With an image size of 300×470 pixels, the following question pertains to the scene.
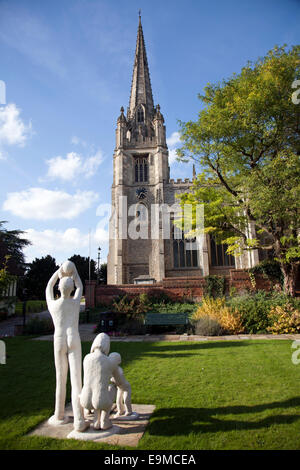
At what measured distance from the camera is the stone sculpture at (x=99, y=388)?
11.1 ft

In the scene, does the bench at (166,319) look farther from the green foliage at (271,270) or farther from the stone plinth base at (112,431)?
the green foliage at (271,270)

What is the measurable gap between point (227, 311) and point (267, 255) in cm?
1574

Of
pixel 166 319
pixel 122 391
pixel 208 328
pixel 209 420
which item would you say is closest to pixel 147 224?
pixel 166 319

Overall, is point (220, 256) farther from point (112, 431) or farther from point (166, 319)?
point (112, 431)

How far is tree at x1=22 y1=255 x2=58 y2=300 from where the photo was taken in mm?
36719

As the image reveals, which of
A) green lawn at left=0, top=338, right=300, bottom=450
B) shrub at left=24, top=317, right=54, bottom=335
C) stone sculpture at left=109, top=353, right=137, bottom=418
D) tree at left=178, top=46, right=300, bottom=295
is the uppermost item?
tree at left=178, top=46, right=300, bottom=295

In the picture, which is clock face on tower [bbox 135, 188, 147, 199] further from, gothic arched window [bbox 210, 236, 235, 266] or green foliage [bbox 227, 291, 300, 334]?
green foliage [bbox 227, 291, 300, 334]

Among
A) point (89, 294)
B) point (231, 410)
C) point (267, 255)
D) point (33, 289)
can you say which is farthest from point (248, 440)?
point (33, 289)

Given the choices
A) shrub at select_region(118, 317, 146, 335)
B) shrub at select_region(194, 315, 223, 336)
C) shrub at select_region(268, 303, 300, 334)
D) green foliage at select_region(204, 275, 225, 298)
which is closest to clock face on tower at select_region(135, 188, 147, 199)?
green foliage at select_region(204, 275, 225, 298)

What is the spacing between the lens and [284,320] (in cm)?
1016

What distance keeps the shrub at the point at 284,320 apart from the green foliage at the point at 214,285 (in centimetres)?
697

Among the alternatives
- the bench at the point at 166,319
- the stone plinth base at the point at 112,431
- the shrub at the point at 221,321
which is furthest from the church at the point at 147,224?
the stone plinth base at the point at 112,431

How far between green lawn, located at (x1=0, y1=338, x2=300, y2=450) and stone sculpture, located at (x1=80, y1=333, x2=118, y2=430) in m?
0.37

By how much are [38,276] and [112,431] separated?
38.6 metres
